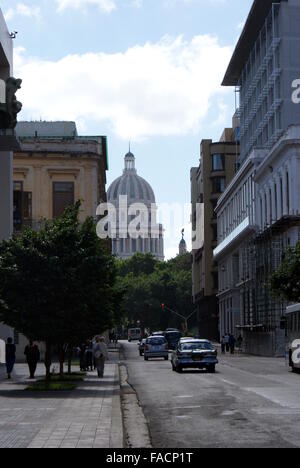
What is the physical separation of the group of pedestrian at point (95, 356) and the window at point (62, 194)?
2192 cm

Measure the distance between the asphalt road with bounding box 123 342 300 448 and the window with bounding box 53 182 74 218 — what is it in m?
36.6

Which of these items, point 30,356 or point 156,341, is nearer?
point 30,356

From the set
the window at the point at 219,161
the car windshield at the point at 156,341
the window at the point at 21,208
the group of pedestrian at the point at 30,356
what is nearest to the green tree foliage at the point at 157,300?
the window at the point at 219,161

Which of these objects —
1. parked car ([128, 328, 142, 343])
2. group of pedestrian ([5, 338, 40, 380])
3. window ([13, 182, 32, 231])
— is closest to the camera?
group of pedestrian ([5, 338, 40, 380])

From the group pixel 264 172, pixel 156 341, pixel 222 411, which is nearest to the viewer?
pixel 222 411

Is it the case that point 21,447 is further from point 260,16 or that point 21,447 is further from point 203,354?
point 260,16

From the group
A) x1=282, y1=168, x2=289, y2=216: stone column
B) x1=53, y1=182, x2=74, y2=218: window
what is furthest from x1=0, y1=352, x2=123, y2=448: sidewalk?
x1=53, y1=182, x2=74, y2=218: window

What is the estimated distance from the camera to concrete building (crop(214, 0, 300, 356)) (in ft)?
213

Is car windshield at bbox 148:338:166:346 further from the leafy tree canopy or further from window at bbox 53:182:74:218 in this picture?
the leafy tree canopy

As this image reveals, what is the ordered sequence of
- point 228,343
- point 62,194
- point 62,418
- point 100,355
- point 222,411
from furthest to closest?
point 228,343 < point 62,194 < point 100,355 < point 222,411 < point 62,418

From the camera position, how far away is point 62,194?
69.9 meters

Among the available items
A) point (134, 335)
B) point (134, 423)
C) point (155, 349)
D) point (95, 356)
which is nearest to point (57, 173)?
point (155, 349)

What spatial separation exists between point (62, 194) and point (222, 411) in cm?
5111

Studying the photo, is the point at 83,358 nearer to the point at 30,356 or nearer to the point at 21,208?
the point at 30,356
